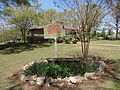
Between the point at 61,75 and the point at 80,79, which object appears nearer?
the point at 80,79

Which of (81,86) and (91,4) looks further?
(91,4)

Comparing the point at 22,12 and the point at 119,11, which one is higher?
the point at 22,12

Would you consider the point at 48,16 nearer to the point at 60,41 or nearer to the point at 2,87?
the point at 60,41

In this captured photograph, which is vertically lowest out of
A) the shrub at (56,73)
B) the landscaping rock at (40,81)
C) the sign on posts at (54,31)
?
the landscaping rock at (40,81)

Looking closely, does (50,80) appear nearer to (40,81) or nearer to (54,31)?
(40,81)

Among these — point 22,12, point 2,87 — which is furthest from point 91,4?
point 22,12

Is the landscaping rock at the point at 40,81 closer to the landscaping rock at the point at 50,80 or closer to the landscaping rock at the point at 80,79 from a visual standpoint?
the landscaping rock at the point at 50,80

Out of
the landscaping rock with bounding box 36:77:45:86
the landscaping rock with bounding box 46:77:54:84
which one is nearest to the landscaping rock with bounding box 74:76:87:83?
the landscaping rock with bounding box 46:77:54:84

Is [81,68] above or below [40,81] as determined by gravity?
above

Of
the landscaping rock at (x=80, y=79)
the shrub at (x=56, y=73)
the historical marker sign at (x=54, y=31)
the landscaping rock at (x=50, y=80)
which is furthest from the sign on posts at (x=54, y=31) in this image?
the landscaping rock at (x=80, y=79)

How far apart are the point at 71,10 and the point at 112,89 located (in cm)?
328

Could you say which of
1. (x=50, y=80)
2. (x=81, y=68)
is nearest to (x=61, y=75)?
(x=50, y=80)

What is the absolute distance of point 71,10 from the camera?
4.80 m

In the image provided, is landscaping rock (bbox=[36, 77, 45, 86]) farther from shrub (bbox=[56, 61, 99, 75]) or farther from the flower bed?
shrub (bbox=[56, 61, 99, 75])
